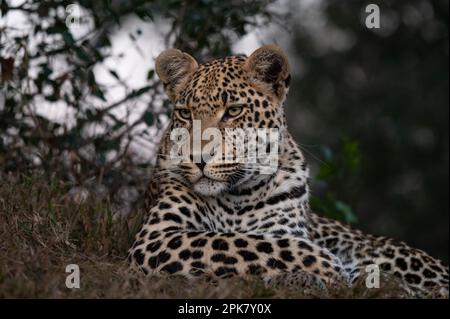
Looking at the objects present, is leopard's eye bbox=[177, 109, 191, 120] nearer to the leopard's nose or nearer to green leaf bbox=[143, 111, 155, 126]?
the leopard's nose

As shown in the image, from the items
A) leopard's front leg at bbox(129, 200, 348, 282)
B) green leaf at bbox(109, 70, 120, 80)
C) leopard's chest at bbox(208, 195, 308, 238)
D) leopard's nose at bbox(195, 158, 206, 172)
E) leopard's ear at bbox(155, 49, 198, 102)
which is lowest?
leopard's front leg at bbox(129, 200, 348, 282)

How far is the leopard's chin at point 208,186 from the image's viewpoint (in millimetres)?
7398

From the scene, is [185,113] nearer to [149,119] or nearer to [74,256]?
[74,256]

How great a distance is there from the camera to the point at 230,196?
26.0 ft

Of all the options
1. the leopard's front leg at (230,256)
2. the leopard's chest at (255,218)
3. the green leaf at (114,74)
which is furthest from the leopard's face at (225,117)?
the green leaf at (114,74)

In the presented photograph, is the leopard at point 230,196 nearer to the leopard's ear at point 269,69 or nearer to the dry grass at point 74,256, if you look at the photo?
the leopard's ear at point 269,69

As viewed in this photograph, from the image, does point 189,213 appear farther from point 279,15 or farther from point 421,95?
point 421,95

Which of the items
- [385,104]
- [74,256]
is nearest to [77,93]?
[74,256]

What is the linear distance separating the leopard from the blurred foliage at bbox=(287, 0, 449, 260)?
46.8 ft

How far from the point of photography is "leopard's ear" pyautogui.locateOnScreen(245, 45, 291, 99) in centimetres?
793

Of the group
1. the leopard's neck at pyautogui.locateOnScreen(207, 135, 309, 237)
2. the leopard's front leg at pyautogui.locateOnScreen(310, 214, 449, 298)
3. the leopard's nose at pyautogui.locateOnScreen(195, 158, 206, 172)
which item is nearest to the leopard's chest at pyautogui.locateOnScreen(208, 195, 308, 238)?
the leopard's neck at pyautogui.locateOnScreen(207, 135, 309, 237)

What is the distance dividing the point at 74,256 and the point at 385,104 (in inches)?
716

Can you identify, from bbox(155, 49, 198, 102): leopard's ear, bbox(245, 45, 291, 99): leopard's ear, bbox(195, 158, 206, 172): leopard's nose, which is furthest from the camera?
bbox(155, 49, 198, 102): leopard's ear
